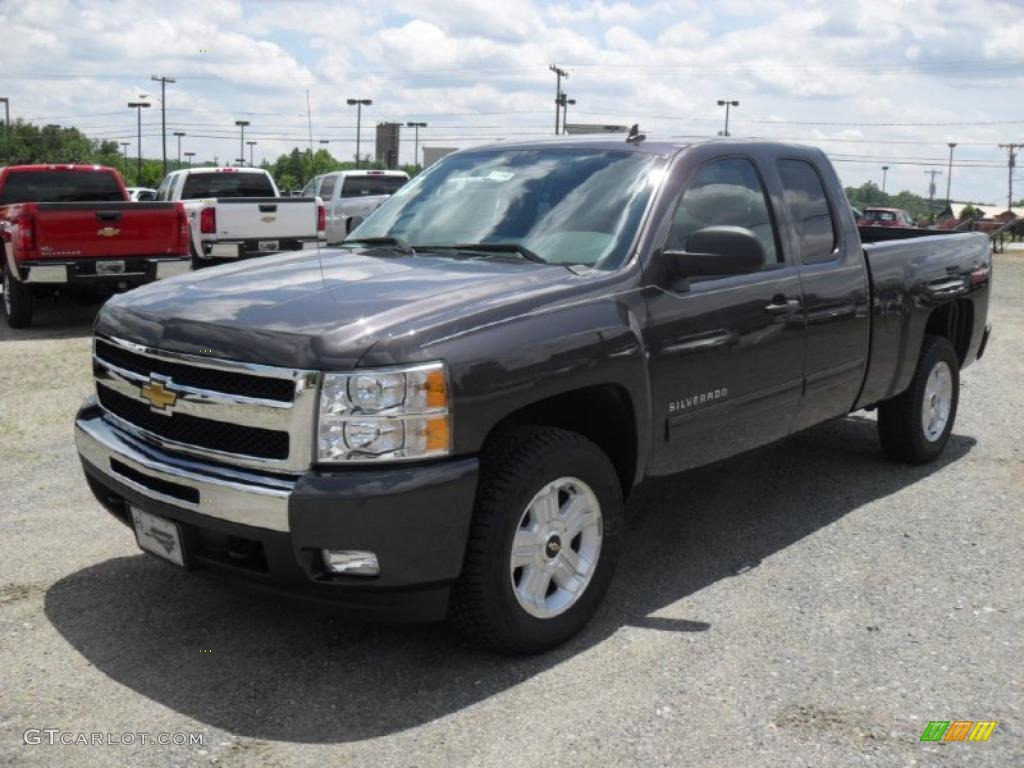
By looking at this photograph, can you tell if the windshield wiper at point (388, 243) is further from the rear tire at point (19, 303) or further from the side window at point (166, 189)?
the side window at point (166, 189)

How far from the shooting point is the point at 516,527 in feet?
12.2

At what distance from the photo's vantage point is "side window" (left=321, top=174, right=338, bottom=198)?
73.2 feet

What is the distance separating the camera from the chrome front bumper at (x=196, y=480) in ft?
11.3

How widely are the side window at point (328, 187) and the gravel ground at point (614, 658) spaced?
55.8 ft

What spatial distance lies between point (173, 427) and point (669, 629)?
6.51 ft

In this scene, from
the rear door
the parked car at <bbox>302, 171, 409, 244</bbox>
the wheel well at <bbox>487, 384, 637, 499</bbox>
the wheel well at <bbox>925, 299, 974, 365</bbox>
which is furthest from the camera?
the parked car at <bbox>302, 171, 409, 244</bbox>

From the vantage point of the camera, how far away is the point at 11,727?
3.38m

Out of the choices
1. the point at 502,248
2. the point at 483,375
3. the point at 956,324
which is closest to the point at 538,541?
the point at 483,375

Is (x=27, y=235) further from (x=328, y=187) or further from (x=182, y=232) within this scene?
(x=328, y=187)

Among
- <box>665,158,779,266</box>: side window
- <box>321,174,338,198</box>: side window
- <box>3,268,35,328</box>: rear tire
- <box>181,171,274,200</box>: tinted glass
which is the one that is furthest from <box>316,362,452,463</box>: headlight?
<box>321,174,338,198</box>: side window

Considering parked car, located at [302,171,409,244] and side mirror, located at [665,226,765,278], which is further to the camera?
parked car, located at [302,171,409,244]

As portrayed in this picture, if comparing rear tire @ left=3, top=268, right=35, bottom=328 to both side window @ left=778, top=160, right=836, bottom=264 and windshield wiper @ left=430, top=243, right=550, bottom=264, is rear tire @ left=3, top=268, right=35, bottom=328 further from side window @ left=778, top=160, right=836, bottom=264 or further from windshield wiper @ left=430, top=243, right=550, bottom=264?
side window @ left=778, top=160, right=836, bottom=264

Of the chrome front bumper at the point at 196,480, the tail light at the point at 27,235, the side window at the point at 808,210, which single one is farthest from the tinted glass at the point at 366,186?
the chrome front bumper at the point at 196,480

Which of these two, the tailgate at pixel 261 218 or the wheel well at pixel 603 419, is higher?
the tailgate at pixel 261 218
